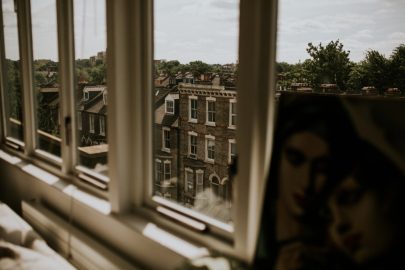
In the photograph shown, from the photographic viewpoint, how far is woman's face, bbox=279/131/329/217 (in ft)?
3.33

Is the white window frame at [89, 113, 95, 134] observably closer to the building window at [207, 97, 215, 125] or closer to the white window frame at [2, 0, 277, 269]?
the white window frame at [2, 0, 277, 269]

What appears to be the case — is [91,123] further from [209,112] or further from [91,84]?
[209,112]

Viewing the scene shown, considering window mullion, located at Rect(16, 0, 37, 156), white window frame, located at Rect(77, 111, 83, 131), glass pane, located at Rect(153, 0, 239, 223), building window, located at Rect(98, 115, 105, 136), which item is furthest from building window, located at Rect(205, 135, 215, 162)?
window mullion, located at Rect(16, 0, 37, 156)

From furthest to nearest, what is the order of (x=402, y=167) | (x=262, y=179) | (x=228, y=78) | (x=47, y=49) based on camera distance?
(x=47, y=49) → (x=228, y=78) → (x=262, y=179) → (x=402, y=167)

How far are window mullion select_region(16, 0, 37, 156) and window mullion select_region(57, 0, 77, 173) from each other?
2.09 feet

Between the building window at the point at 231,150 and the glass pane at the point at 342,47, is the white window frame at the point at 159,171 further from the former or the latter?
the glass pane at the point at 342,47

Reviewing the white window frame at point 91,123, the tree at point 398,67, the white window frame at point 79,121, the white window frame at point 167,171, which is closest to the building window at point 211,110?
the white window frame at point 167,171

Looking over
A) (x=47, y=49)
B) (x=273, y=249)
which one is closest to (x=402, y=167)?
(x=273, y=249)

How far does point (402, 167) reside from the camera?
882 millimetres

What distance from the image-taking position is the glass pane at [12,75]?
3.20 meters

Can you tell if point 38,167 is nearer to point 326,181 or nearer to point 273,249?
point 273,249

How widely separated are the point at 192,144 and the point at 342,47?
0.79 metres

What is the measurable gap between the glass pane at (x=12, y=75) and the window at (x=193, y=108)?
209 cm

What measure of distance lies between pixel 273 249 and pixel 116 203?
3.34ft
